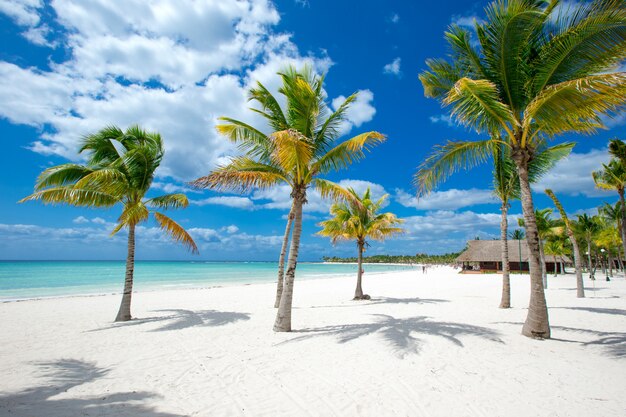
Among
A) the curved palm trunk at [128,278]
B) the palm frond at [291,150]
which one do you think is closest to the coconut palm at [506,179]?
the palm frond at [291,150]

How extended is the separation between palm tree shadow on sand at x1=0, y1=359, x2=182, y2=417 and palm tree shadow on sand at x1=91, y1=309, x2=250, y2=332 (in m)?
3.89

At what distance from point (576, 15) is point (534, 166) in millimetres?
5820

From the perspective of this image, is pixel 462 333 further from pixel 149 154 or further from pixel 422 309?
pixel 149 154

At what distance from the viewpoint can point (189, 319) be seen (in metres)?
10.3

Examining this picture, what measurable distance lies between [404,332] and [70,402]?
21.9 feet

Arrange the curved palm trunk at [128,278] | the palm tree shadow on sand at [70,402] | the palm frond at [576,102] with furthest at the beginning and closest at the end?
the curved palm trunk at [128,278], the palm frond at [576,102], the palm tree shadow on sand at [70,402]

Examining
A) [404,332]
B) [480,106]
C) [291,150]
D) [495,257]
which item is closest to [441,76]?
[480,106]

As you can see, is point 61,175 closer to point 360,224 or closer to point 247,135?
point 247,135

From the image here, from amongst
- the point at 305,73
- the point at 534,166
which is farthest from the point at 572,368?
the point at 305,73

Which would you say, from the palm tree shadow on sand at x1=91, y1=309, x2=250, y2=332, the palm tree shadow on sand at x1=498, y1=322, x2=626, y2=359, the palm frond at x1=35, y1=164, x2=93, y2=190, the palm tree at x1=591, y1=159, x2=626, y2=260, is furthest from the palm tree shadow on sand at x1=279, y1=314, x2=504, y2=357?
the palm tree at x1=591, y1=159, x2=626, y2=260

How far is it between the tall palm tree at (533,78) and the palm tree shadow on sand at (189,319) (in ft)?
27.1

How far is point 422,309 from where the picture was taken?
11672 mm

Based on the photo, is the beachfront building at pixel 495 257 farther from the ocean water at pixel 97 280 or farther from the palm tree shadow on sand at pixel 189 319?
the palm tree shadow on sand at pixel 189 319

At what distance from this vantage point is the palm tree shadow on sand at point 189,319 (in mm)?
9244
